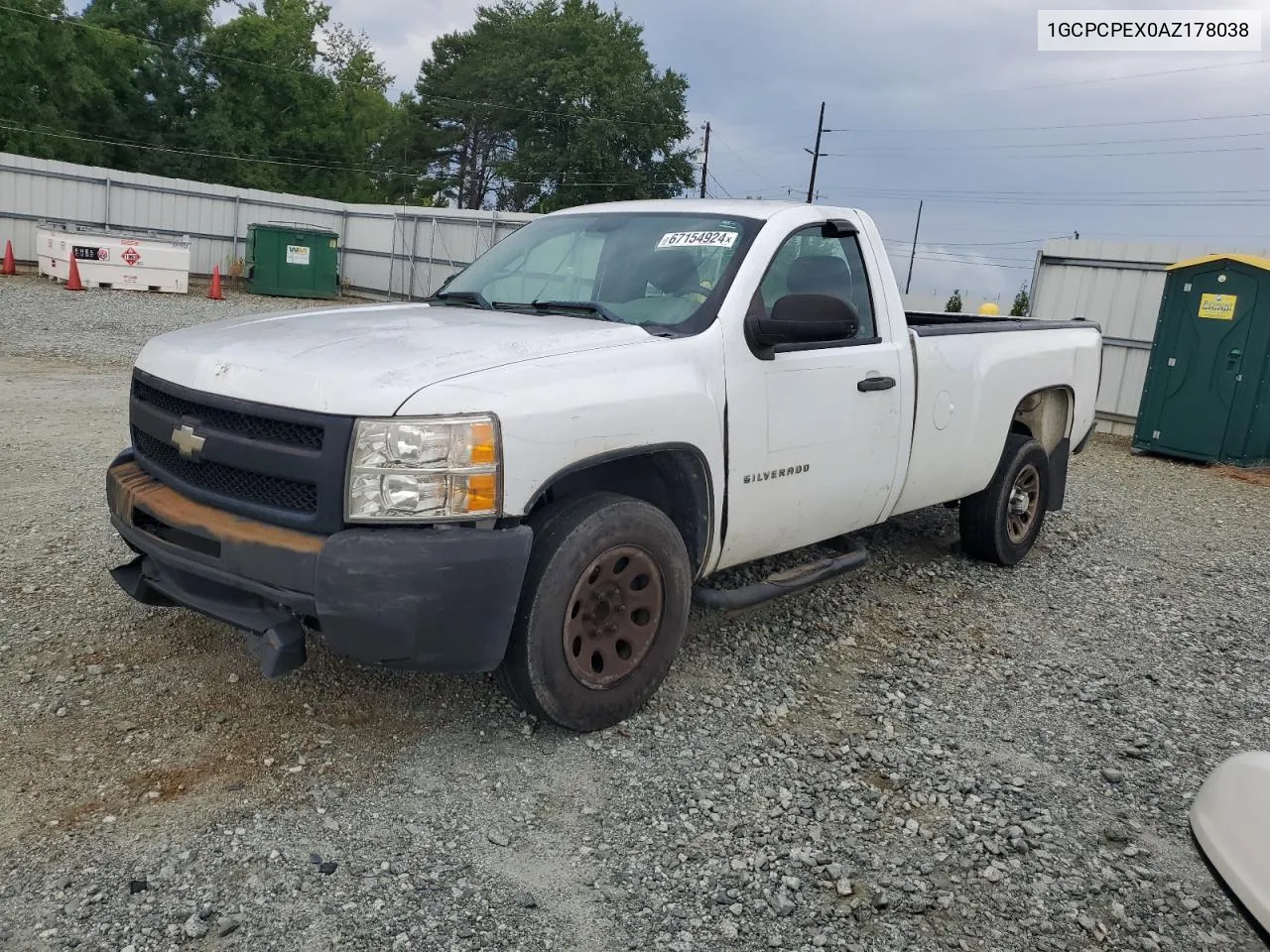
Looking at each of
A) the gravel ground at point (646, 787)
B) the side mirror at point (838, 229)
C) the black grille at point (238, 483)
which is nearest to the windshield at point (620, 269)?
the side mirror at point (838, 229)

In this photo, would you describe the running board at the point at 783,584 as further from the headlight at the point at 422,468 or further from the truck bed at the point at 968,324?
the headlight at the point at 422,468

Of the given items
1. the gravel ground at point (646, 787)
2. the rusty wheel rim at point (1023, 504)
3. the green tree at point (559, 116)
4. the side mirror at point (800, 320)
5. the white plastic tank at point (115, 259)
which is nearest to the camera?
the gravel ground at point (646, 787)

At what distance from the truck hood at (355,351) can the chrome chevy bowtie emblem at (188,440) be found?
0.14m

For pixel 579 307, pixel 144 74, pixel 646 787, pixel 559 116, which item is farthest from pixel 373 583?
pixel 559 116

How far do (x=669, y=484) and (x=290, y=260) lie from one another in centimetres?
2430

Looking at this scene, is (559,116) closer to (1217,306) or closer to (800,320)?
(1217,306)

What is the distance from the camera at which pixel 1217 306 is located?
10.8 m

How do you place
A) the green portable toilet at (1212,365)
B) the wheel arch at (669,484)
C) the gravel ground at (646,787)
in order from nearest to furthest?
1. the gravel ground at (646,787)
2. the wheel arch at (669,484)
3. the green portable toilet at (1212,365)

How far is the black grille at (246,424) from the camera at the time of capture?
2998 mm

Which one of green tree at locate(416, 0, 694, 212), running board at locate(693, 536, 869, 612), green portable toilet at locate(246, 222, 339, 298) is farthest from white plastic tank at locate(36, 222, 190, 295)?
green tree at locate(416, 0, 694, 212)

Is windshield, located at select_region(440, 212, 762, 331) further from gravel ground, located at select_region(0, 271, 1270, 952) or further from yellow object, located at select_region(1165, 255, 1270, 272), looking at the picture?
yellow object, located at select_region(1165, 255, 1270, 272)

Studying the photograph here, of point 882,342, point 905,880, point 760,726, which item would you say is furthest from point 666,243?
point 905,880

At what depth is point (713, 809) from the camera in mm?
3156

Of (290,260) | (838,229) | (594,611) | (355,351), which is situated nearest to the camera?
(355,351)
